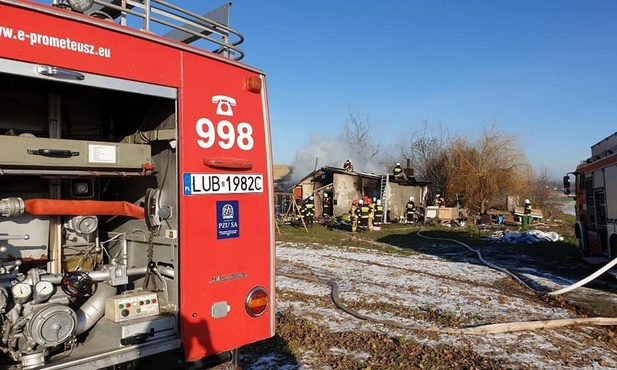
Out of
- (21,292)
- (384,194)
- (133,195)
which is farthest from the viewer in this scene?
(384,194)

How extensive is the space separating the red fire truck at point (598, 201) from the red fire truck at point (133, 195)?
361 inches

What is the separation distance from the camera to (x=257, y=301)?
11.6 ft

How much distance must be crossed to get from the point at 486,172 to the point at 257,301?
3291 cm

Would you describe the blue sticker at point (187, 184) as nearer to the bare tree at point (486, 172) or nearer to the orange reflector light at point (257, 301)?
the orange reflector light at point (257, 301)

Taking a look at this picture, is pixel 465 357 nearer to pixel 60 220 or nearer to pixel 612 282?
pixel 60 220

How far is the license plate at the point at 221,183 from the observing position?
3.16 meters

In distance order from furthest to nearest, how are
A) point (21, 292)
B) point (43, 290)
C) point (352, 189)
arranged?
point (352, 189) → point (43, 290) → point (21, 292)

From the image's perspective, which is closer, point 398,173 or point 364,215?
point 364,215

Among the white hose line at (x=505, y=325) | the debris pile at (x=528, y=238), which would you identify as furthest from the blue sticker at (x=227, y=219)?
the debris pile at (x=528, y=238)

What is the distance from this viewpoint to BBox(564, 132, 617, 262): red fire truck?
984 cm

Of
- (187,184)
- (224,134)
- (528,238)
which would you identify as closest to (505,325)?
(224,134)

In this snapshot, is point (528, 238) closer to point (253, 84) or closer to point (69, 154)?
point (253, 84)

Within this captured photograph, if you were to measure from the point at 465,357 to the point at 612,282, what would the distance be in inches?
285

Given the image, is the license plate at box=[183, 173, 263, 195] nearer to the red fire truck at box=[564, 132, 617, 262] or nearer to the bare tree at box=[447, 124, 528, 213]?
the red fire truck at box=[564, 132, 617, 262]
